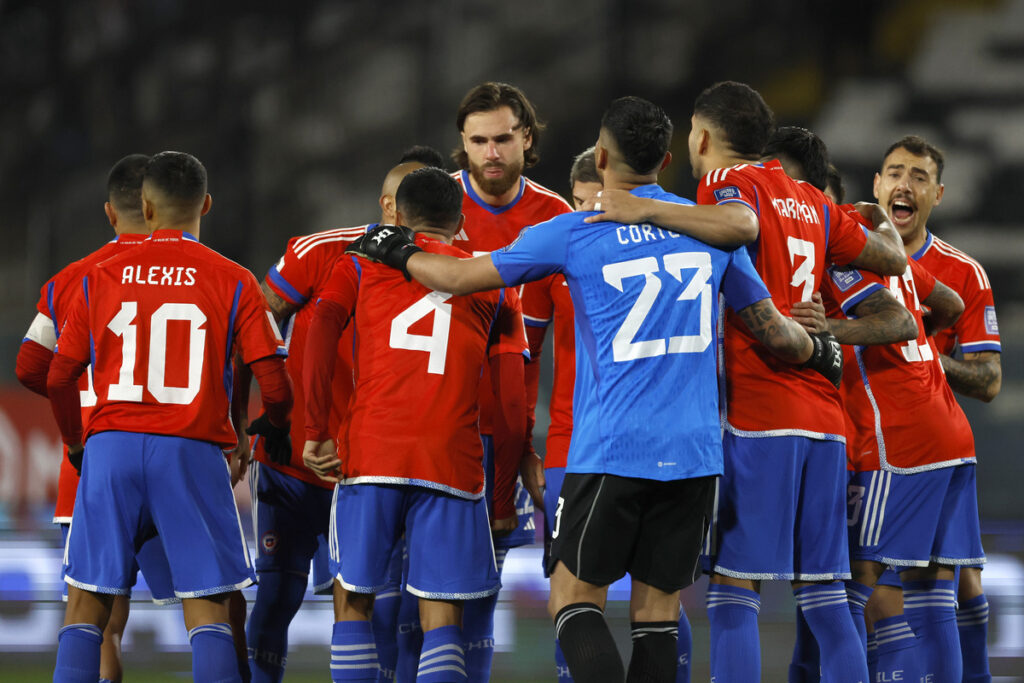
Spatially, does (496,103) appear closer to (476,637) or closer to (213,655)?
(476,637)

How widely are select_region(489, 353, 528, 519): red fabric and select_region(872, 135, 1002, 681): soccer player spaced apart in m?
2.17

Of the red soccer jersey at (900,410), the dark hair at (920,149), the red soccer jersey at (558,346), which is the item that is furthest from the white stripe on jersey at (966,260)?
the red soccer jersey at (558,346)

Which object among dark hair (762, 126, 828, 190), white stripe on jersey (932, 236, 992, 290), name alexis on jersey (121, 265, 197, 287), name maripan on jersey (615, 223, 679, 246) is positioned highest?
dark hair (762, 126, 828, 190)

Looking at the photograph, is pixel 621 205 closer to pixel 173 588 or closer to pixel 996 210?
pixel 173 588

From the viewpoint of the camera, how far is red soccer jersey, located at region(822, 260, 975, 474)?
4.52 meters

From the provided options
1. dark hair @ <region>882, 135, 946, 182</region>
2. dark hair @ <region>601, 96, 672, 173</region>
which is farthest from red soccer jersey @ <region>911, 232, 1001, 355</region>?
dark hair @ <region>601, 96, 672, 173</region>

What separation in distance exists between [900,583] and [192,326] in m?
2.93

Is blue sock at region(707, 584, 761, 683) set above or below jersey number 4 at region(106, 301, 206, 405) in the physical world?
below

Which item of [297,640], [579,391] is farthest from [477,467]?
[297,640]

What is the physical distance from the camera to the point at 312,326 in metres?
4.03

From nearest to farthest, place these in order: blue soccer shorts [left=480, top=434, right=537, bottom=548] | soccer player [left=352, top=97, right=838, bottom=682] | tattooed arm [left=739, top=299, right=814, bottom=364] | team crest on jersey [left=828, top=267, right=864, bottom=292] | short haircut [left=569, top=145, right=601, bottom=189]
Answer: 1. soccer player [left=352, top=97, right=838, bottom=682]
2. tattooed arm [left=739, top=299, right=814, bottom=364]
3. team crest on jersey [left=828, top=267, right=864, bottom=292]
4. blue soccer shorts [left=480, top=434, right=537, bottom=548]
5. short haircut [left=569, top=145, right=601, bottom=189]

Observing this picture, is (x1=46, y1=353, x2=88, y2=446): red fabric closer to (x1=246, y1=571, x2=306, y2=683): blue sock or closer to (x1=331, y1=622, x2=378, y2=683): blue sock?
(x1=246, y1=571, x2=306, y2=683): blue sock

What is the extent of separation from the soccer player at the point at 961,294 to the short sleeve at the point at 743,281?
1919 mm

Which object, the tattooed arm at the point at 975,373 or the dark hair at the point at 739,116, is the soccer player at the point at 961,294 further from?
the dark hair at the point at 739,116
